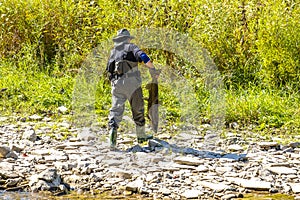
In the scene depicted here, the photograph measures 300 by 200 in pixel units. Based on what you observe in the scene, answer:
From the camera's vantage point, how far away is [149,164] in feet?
23.1

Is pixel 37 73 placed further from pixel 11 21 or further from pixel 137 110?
pixel 137 110

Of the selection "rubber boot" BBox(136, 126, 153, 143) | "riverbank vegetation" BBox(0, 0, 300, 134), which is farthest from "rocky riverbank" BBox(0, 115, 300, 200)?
"riverbank vegetation" BBox(0, 0, 300, 134)

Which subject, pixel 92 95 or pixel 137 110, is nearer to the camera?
pixel 137 110

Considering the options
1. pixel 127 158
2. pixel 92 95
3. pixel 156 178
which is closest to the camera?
pixel 156 178

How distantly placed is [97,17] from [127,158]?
407cm

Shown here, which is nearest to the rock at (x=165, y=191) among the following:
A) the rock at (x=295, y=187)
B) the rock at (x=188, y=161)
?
the rock at (x=188, y=161)

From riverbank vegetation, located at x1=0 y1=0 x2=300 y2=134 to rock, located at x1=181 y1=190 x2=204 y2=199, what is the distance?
2.62 meters

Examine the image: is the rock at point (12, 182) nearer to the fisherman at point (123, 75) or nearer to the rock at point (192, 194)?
the fisherman at point (123, 75)

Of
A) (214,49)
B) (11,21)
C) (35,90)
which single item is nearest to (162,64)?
(214,49)

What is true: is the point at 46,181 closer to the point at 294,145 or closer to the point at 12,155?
the point at 12,155

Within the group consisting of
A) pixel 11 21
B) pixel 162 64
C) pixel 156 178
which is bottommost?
pixel 156 178

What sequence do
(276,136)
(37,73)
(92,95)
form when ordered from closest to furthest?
(276,136), (92,95), (37,73)

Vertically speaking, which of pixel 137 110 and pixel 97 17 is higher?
pixel 97 17

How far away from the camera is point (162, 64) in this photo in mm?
10148
